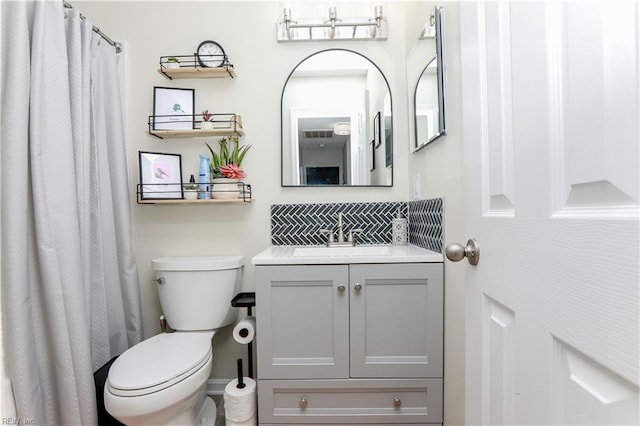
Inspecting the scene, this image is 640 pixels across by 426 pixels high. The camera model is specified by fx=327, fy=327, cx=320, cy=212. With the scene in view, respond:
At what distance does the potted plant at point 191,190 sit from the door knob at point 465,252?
1388 millimetres

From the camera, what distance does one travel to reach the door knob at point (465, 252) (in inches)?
29.0

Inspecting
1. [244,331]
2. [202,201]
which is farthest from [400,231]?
A: [202,201]

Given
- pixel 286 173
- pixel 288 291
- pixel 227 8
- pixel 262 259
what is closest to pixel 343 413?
pixel 288 291

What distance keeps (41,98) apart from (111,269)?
810 mm

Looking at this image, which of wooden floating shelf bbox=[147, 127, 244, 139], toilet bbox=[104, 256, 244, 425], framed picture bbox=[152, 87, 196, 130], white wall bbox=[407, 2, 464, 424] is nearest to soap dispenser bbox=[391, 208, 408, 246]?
white wall bbox=[407, 2, 464, 424]

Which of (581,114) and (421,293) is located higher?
(581,114)

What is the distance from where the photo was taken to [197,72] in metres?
1.81

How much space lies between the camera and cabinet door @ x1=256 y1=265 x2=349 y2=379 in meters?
1.36

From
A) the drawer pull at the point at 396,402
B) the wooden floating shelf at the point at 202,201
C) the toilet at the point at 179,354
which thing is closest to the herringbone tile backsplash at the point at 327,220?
the wooden floating shelf at the point at 202,201

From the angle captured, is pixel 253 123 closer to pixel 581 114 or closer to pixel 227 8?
pixel 227 8

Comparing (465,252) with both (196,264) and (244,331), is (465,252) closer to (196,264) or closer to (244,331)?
(244,331)

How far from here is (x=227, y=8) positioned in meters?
1.85

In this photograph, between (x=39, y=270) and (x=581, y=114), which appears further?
(x=39, y=270)

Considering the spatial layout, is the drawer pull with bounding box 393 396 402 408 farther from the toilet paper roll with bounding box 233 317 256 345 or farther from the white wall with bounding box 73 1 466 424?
the white wall with bounding box 73 1 466 424
